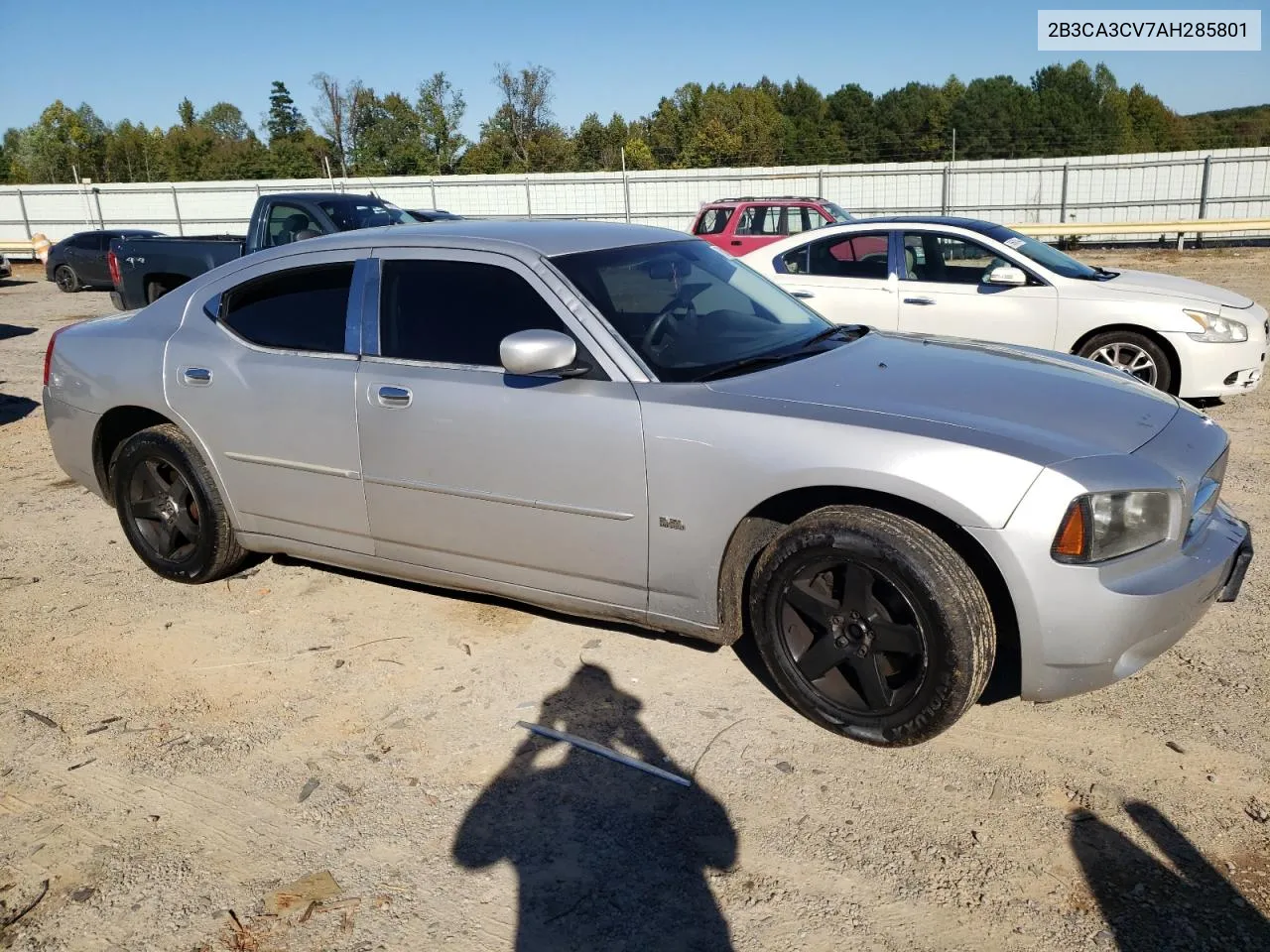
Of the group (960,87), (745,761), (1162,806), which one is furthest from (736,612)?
(960,87)

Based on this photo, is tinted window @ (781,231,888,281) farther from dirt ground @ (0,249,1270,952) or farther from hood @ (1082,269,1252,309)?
dirt ground @ (0,249,1270,952)

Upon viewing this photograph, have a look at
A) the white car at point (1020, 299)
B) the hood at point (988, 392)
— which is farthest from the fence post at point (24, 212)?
the hood at point (988, 392)

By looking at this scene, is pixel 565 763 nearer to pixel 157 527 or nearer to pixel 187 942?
pixel 187 942

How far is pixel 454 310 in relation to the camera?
4.02m

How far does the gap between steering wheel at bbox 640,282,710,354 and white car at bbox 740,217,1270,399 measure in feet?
12.1

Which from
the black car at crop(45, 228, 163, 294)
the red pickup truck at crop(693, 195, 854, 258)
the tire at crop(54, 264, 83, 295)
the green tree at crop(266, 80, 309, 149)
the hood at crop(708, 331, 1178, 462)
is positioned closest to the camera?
the hood at crop(708, 331, 1178, 462)

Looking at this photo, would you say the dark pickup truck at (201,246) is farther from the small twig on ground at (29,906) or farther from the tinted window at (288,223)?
the small twig on ground at (29,906)

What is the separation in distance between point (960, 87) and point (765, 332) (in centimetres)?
7236

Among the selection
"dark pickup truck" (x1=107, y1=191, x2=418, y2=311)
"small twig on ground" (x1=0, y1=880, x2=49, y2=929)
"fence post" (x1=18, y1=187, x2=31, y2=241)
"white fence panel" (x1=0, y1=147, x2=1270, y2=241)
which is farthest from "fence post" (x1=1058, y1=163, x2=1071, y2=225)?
"fence post" (x1=18, y1=187, x2=31, y2=241)

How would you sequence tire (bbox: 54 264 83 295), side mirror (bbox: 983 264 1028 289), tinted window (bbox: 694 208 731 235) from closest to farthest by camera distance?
side mirror (bbox: 983 264 1028 289) → tinted window (bbox: 694 208 731 235) → tire (bbox: 54 264 83 295)

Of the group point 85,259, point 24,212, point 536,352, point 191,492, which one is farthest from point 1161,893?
point 24,212

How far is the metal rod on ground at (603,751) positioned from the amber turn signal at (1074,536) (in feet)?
4.36

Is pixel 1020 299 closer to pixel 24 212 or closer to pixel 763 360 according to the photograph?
pixel 763 360

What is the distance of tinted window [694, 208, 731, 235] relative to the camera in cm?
1745
